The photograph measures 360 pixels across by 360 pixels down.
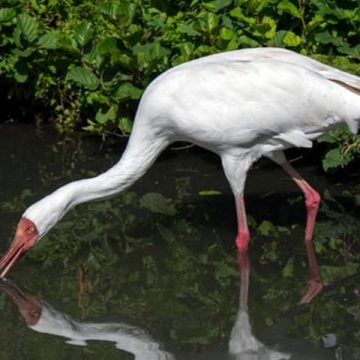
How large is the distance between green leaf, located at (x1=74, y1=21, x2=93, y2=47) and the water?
1145 mm

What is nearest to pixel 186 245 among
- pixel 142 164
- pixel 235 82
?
pixel 142 164

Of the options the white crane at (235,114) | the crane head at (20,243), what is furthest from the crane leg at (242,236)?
the crane head at (20,243)

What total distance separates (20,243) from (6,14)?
3.42m

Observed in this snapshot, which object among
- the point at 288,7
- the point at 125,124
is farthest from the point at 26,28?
the point at 288,7

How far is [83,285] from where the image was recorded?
875 centimetres

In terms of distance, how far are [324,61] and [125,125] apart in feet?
6.20

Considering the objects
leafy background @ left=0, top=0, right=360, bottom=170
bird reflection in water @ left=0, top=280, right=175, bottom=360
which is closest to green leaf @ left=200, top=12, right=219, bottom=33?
leafy background @ left=0, top=0, right=360, bottom=170

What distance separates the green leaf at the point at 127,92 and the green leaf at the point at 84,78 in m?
0.23

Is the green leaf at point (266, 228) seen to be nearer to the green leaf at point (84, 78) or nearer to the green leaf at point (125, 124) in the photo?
the green leaf at point (125, 124)

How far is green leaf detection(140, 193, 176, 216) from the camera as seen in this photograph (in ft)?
33.3

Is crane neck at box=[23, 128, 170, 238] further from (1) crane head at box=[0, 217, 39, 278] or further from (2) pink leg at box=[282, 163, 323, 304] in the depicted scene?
(2) pink leg at box=[282, 163, 323, 304]

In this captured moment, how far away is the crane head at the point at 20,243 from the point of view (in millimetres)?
8750

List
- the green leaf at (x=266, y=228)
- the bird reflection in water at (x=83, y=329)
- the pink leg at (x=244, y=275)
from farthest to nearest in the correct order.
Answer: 1. the green leaf at (x=266, y=228)
2. the pink leg at (x=244, y=275)
3. the bird reflection in water at (x=83, y=329)

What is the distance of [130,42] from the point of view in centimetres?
1065
